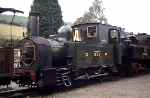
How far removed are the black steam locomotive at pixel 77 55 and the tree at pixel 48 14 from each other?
16.8 m

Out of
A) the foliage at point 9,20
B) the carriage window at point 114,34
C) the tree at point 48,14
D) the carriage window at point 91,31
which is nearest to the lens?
the foliage at point 9,20

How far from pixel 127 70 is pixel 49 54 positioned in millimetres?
8738

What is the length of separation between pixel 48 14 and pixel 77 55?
23.5m

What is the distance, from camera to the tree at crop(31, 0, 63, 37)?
39.0m

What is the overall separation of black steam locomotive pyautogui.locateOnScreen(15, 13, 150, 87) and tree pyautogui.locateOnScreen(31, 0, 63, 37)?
16.8m

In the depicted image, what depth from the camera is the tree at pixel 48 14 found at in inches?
1535

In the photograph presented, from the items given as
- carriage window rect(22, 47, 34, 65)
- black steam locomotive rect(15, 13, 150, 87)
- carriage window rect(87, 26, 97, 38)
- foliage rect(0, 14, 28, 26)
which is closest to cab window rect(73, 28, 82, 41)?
black steam locomotive rect(15, 13, 150, 87)

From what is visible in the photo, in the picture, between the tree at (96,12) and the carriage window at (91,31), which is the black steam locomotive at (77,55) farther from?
the tree at (96,12)

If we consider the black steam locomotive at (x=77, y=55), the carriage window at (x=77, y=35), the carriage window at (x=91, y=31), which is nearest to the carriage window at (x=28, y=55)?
the black steam locomotive at (x=77, y=55)

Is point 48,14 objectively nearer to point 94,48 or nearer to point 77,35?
point 77,35

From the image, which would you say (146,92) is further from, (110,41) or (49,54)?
(110,41)

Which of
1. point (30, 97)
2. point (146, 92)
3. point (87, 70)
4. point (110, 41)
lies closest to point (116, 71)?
point (110, 41)

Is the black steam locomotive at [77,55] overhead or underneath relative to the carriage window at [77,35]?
underneath

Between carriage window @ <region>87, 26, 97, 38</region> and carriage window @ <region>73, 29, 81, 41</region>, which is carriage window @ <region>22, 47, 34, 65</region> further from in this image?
carriage window @ <region>87, 26, 97, 38</region>
